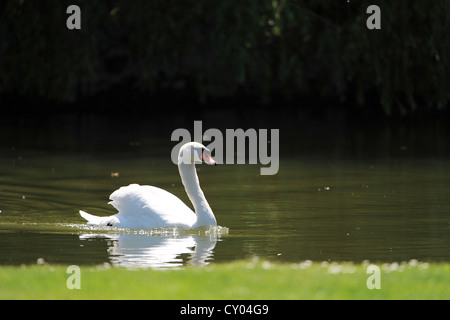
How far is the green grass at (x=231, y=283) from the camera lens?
8.48m

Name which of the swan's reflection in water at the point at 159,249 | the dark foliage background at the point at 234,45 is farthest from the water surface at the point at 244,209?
the dark foliage background at the point at 234,45

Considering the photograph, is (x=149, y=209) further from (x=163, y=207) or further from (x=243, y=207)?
(x=243, y=207)

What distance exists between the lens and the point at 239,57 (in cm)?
2291

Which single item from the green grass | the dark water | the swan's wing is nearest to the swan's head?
the swan's wing

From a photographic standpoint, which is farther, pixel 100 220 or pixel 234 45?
pixel 234 45

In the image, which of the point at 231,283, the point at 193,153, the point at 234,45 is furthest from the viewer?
the point at 234,45

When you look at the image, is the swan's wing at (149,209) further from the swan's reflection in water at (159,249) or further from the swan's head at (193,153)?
the swan's head at (193,153)

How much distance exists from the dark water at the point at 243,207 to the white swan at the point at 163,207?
0.48 ft

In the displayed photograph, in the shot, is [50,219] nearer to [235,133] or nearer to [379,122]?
[235,133]

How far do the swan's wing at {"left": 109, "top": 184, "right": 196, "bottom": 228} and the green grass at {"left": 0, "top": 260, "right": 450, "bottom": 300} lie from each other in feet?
12.2

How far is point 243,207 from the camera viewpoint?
50.6 feet

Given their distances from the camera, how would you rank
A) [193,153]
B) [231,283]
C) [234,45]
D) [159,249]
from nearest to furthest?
[231,283], [159,249], [193,153], [234,45]

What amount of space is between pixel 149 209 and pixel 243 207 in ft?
6.89

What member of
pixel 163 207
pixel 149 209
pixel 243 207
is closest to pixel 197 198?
pixel 163 207
